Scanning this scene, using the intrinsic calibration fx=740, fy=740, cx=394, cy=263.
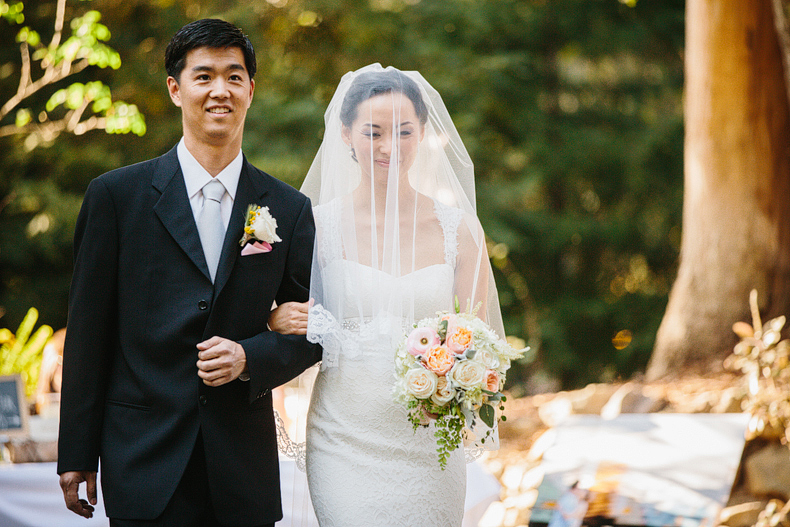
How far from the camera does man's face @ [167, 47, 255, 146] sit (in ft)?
7.80

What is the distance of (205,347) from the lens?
220 cm

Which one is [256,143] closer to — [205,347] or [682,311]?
[682,311]

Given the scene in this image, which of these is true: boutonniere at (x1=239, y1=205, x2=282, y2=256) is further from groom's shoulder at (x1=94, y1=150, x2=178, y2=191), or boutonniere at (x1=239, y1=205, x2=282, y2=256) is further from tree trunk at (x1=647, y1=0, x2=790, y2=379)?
tree trunk at (x1=647, y1=0, x2=790, y2=379)

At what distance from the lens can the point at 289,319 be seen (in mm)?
2484

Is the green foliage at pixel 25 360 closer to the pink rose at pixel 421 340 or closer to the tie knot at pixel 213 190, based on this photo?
the tie knot at pixel 213 190

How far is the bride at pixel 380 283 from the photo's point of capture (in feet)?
8.52

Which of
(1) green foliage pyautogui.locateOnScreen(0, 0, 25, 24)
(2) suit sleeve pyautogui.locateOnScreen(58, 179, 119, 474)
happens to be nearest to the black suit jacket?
(2) suit sleeve pyautogui.locateOnScreen(58, 179, 119, 474)

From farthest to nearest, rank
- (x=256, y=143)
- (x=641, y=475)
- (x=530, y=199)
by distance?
(x=530, y=199)
(x=256, y=143)
(x=641, y=475)

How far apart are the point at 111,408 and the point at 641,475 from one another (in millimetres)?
2720

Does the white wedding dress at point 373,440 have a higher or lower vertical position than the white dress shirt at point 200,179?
lower

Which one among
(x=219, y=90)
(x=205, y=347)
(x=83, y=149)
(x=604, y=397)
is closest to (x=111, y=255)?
(x=205, y=347)

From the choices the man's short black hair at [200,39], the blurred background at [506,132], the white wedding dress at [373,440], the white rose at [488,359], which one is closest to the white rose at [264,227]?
the white wedding dress at [373,440]

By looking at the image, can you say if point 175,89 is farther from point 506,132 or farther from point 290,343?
point 506,132

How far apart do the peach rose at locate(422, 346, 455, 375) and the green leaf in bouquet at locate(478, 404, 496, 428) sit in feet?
0.62
